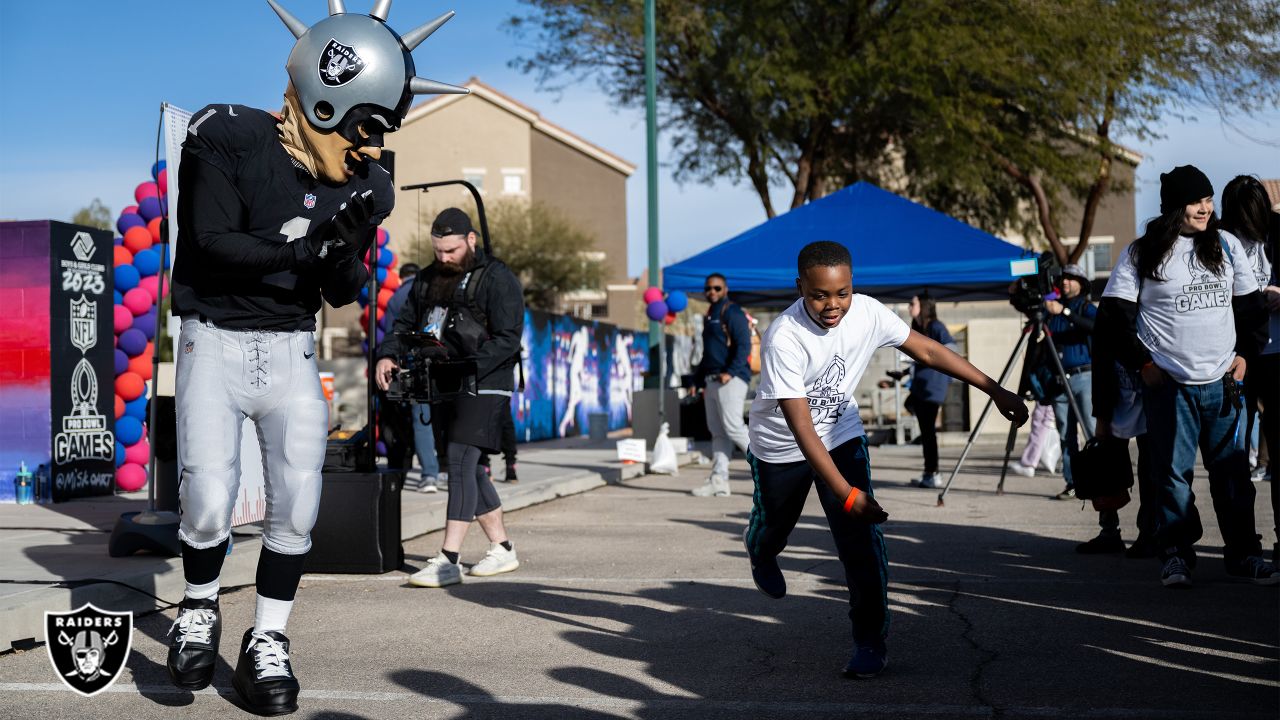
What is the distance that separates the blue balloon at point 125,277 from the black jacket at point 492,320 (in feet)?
16.6

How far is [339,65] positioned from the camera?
4.08 m

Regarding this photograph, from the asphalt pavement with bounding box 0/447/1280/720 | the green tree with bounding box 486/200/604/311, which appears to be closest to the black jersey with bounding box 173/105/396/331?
the asphalt pavement with bounding box 0/447/1280/720

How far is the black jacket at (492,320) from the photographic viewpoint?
22.6 ft

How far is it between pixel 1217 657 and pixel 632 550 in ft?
13.4

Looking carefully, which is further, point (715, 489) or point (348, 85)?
point (715, 489)

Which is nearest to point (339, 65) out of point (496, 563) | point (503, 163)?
point (496, 563)

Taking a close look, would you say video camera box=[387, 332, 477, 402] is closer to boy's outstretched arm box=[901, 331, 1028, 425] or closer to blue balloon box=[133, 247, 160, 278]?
boy's outstretched arm box=[901, 331, 1028, 425]

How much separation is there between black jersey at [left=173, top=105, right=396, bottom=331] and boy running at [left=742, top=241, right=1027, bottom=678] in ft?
5.00

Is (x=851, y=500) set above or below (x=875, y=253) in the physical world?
below

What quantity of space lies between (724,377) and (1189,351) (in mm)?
5819

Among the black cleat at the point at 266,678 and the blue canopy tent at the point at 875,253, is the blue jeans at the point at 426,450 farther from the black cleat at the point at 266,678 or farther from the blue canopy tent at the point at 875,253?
the black cleat at the point at 266,678

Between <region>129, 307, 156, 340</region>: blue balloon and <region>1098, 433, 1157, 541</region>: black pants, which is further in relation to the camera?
<region>129, 307, 156, 340</region>: blue balloon

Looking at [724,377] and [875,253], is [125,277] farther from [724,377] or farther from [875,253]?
[875,253]

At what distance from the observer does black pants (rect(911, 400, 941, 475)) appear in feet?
41.2
